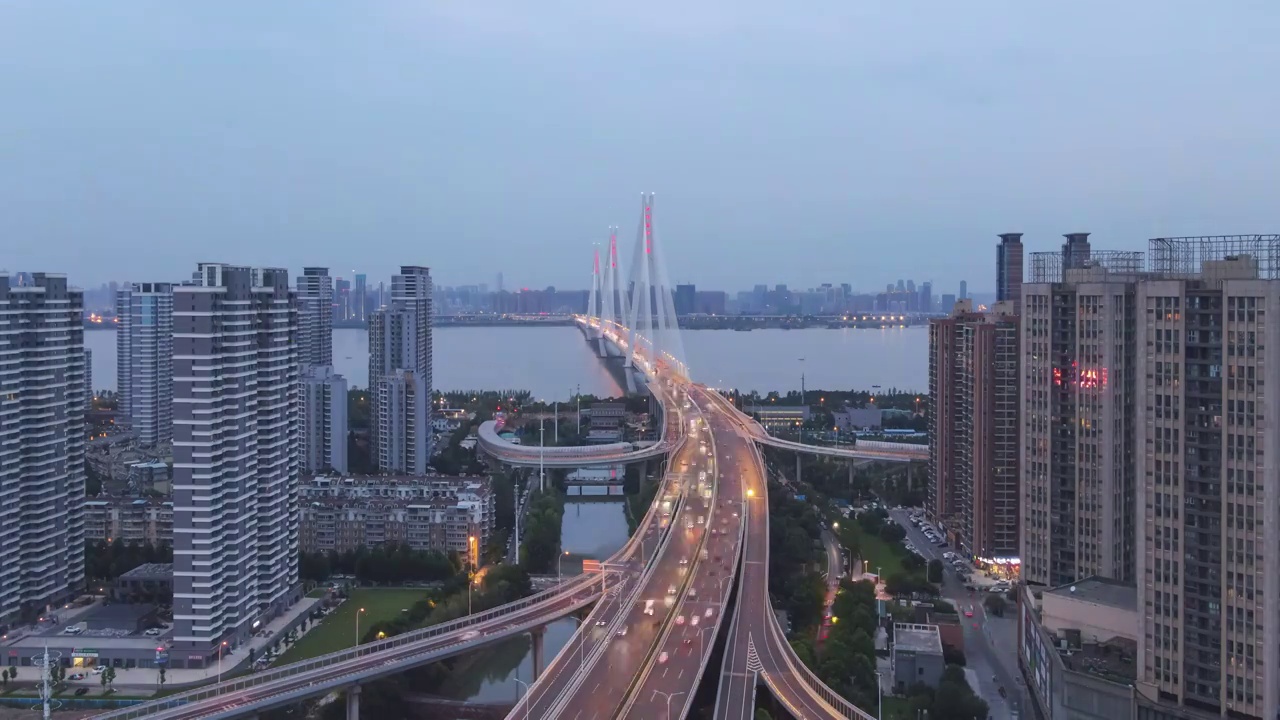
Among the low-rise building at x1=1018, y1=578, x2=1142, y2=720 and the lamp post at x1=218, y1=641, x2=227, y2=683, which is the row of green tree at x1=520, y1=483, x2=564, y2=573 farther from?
the low-rise building at x1=1018, y1=578, x2=1142, y2=720

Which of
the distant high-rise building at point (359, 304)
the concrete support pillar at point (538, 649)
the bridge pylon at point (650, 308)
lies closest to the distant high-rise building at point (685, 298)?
the distant high-rise building at point (359, 304)

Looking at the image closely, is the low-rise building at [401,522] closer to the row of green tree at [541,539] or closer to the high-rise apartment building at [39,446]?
the row of green tree at [541,539]

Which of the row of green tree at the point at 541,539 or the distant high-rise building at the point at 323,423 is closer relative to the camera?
the row of green tree at the point at 541,539

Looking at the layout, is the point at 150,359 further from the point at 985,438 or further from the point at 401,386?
the point at 985,438

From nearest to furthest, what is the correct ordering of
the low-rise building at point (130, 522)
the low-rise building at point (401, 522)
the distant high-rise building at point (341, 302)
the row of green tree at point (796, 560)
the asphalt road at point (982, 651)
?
the asphalt road at point (982, 651), the row of green tree at point (796, 560), the low-rise building at point (401, 522), the low-rise building at point (130, 522), the distant high-rise building at point (341, 302)

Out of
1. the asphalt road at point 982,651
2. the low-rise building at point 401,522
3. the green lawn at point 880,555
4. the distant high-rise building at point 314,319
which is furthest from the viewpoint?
the distant high-rise building at point 314,319

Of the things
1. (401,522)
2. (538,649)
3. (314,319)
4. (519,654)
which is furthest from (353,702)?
(314,319)

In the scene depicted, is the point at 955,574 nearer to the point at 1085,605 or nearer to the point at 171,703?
the point at 1085,605
